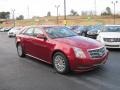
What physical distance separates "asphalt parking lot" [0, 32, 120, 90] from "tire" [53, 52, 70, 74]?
17 centimetres

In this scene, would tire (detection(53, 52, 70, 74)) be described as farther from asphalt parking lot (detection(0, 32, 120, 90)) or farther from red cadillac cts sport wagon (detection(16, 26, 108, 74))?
asphalt parking lot (detection(0, 32, 120, 90))

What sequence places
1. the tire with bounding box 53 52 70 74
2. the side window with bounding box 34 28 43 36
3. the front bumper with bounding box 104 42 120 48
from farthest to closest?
the front bumper with bounding box 104 42 120 48
the side window with bounding box 34 28 43 36
the tire with bounding box 53 52 70 74

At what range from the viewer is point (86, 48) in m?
7.26

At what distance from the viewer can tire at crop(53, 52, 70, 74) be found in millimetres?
7433

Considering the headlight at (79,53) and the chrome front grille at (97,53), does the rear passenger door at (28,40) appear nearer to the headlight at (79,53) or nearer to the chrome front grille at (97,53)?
the headlight at (79,53)

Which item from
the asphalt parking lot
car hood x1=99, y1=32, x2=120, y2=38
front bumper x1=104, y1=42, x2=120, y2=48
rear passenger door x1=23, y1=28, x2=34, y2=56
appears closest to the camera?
the asphalt parking lot

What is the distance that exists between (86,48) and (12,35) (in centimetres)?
2744

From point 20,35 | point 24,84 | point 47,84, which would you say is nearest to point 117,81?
point 47,84

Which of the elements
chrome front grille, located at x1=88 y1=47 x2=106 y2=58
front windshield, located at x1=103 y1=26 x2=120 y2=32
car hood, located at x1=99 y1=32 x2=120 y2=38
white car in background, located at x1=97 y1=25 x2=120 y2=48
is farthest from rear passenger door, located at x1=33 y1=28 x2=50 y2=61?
front windshield, located at x1=103 y1=26 x2=120 y2=32

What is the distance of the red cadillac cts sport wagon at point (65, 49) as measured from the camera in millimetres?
7203

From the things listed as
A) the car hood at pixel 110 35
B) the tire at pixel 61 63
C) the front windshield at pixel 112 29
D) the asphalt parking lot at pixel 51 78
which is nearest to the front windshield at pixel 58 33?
the tire at pixel 61 63

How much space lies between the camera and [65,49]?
7398 mm

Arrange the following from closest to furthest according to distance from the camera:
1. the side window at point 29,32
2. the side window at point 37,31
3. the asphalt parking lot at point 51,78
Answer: the asphalt parking lot at point 51,78 < the side window at point 37,31 < the side window at point 29,32

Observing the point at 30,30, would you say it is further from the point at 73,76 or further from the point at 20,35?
the point at 73,76
